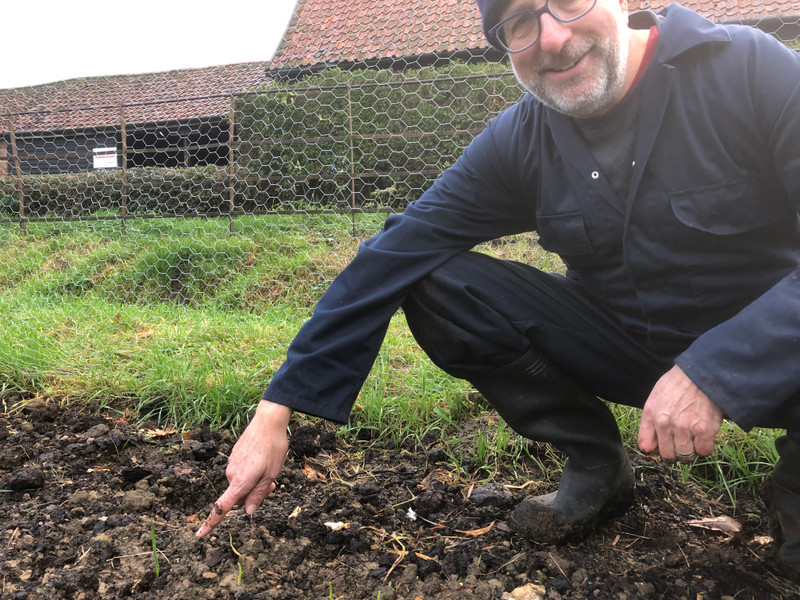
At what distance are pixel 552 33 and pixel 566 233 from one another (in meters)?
0.46

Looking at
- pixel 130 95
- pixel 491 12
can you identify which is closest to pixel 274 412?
pixel 491 12

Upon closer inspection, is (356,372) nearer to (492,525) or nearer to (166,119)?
(492,525)

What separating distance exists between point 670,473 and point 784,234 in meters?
0.86

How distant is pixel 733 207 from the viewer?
128 centimetres

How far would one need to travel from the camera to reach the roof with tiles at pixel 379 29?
33.2 ft

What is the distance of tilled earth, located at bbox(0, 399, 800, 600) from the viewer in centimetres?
134

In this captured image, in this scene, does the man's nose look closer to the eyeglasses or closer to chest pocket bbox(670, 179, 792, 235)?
the eyeglasses

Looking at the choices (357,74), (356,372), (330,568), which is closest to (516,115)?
(356,372)

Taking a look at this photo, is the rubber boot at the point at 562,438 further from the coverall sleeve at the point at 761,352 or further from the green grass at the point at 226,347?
the coverall sleeve at the point at 761,352

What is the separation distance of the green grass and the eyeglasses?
117cm

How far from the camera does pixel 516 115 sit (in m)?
1.58

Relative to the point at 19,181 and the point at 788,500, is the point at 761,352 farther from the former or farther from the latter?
the point at 19,181

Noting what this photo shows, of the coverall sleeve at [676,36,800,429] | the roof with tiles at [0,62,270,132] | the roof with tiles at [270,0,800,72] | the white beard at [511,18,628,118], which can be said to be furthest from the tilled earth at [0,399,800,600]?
the roof with tiles at [0,62,270,132]

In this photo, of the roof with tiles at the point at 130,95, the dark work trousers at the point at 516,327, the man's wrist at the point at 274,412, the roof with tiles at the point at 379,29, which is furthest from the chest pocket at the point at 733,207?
the roof with tiles at the point at 130,95
